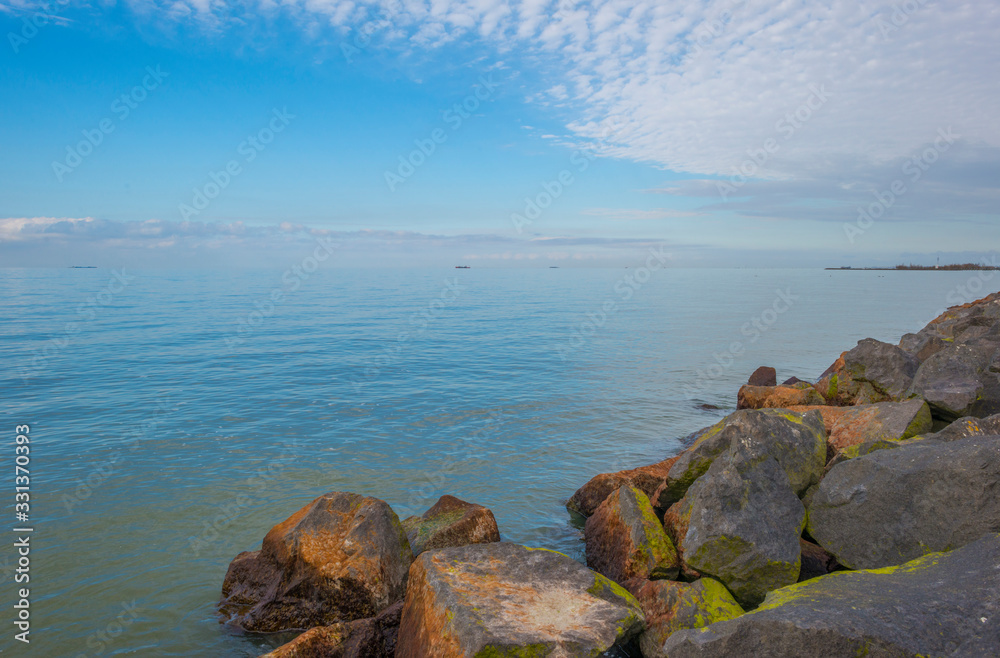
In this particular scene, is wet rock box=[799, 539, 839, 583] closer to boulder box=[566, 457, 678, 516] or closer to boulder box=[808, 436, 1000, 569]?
boulder box=[808, 436, 1000, 569]

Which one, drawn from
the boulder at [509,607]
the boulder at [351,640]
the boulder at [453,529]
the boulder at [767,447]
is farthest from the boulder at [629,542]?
the boulder at [351,640]

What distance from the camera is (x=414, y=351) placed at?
34156mm

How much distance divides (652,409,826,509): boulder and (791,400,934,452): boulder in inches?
47.7

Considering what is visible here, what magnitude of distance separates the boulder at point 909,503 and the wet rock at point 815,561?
36cm

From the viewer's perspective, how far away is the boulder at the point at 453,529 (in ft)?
29.5

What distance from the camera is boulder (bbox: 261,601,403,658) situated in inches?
264

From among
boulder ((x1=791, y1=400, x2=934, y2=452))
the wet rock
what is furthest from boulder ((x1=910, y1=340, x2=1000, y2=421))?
the wet rock

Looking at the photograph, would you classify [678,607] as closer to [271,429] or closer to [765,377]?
[271,429]

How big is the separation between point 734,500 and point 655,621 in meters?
2.06

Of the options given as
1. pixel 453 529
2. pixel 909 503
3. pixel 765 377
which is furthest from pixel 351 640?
pixel 765 377

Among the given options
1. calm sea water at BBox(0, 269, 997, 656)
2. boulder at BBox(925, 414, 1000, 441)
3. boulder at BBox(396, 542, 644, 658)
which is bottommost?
calm sea water at BBox(0, 269, 997, 656)

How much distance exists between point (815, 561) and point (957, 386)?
579cm

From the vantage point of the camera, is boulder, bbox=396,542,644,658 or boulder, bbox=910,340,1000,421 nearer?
boulder, bbox=396,542,644,658

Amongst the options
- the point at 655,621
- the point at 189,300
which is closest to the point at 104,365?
the point at 655,621
